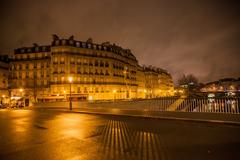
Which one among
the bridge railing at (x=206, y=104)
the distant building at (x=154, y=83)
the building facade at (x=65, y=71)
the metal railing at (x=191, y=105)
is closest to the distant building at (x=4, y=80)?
the building facade at (x=65, y=71)

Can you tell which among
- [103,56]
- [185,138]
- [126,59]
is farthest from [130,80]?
[185,138]

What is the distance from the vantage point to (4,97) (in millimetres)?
59469

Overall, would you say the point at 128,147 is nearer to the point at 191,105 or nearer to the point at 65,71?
the point at 191,105

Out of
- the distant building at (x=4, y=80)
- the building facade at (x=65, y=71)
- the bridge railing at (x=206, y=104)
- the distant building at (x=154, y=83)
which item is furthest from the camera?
the distant building at (x=154, y=83)

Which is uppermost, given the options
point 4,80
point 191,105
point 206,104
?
point 4,80

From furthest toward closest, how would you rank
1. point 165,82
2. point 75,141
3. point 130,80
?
point 165,82 → point 130,80 → point 75,141

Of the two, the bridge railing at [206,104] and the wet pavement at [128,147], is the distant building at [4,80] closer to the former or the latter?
the bridge railing at [206,104]

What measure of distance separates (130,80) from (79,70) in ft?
84.5

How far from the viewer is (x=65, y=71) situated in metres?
56.6

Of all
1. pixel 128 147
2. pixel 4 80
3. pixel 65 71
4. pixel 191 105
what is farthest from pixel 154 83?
pixel 128 147

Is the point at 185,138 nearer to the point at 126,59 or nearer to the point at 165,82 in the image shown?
the point at 126,59

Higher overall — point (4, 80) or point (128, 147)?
point (4, 80)

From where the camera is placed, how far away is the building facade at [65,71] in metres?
56.6

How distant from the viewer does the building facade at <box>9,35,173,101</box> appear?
186 feet
